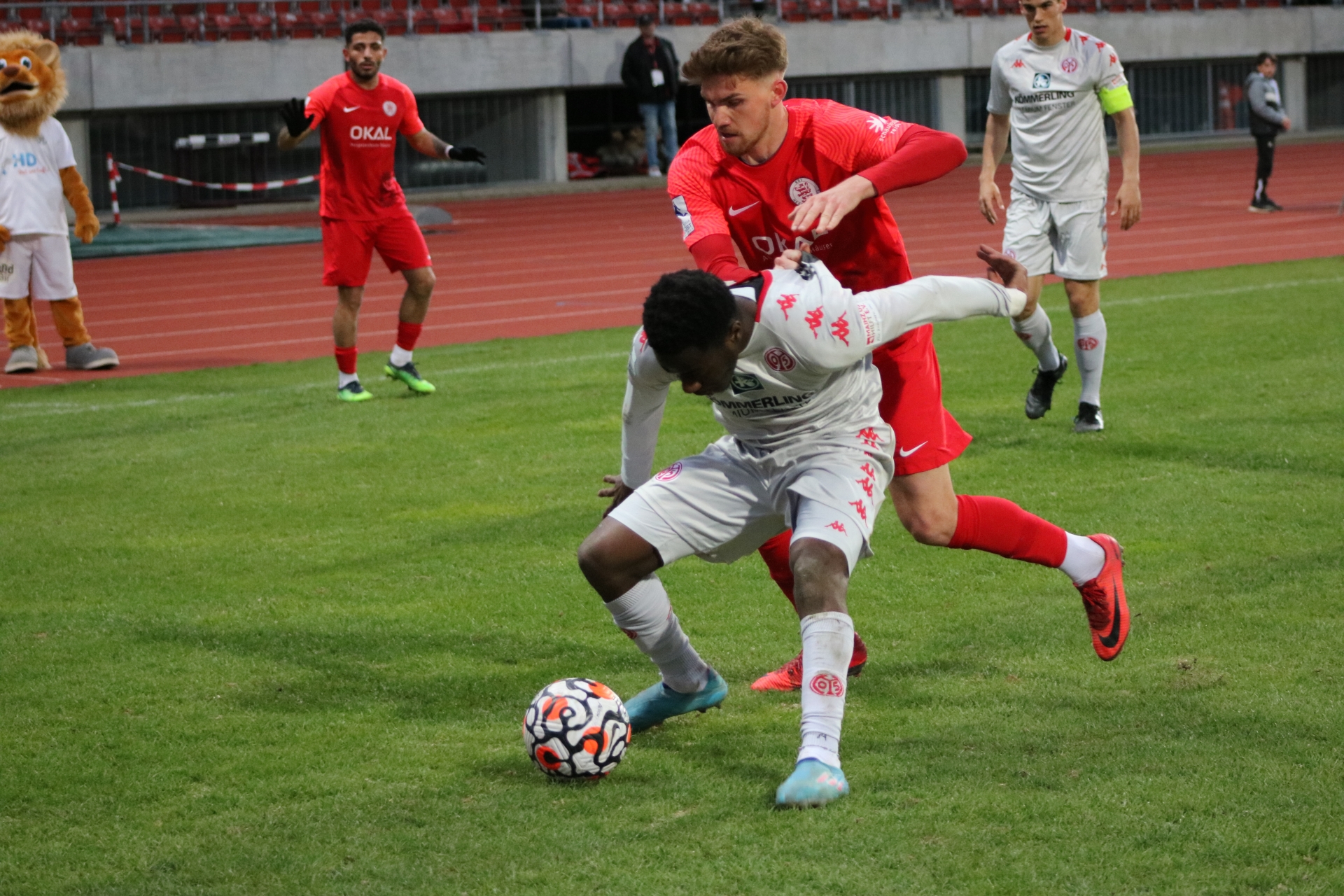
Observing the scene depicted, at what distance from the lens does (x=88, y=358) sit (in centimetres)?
1338

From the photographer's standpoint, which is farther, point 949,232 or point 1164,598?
point 949,232

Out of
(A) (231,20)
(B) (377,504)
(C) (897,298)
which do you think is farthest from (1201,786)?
(A) (231,20)

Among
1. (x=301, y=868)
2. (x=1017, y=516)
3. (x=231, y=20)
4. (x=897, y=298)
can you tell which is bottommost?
(x=301, y=868)

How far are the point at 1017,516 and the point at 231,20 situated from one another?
26.6 m

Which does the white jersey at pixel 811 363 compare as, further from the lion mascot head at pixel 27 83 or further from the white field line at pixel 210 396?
the lion mascot head at pixel 27 83

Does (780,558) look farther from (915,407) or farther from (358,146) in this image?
(358,146)

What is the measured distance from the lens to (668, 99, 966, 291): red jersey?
4.98 meters

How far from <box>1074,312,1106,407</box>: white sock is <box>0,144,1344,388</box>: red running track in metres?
6.47

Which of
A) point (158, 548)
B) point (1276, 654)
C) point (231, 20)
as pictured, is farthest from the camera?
point (231, 20)

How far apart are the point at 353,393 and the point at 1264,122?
50.2 feet

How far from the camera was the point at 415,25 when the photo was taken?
30.1 m

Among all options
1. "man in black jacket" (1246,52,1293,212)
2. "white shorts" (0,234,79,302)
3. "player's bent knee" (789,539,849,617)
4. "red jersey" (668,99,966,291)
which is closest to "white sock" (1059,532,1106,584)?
"red jersey" (668,99,966,291)

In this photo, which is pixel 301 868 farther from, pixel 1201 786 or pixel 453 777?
pixel 1201 786

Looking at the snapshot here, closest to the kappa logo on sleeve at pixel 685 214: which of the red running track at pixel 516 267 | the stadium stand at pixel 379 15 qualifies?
the red running track at pixel 516 267
